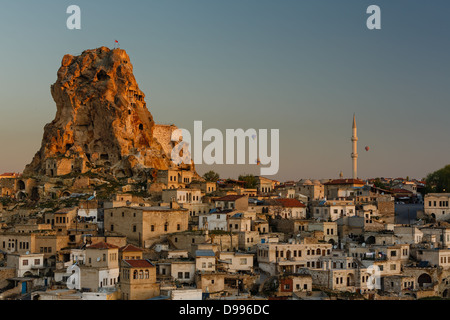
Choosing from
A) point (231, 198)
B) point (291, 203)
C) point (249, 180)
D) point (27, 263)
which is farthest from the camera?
point (249, 180)

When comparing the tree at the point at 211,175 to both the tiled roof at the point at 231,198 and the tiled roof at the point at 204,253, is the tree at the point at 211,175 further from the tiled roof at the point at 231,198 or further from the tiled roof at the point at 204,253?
the tiled roof at the point at 204,253

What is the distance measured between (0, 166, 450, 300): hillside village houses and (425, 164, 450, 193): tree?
40.6 feet

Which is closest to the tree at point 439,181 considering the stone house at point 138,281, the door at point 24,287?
the stone house at point 138,281

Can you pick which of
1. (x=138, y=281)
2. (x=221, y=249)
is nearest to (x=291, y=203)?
(x=221, y=249)

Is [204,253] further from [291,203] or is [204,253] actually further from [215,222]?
[291,203]

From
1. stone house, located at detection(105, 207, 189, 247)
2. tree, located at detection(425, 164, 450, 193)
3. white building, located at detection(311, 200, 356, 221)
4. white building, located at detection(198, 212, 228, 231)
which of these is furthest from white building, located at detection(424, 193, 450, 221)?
stone house, located at detection(105, 207, 189, 247)

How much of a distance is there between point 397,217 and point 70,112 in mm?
36325

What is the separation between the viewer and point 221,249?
5169 cm

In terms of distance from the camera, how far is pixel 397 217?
65.5 m

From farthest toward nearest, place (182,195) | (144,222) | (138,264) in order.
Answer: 1. (182,195)
2. (144,222)
3. (138,264)

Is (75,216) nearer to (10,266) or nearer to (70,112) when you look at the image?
(10,266)

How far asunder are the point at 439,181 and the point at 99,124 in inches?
1465

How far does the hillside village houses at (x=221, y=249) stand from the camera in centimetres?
4419
